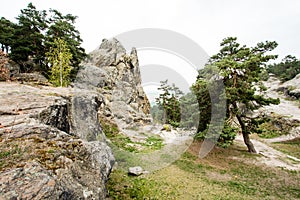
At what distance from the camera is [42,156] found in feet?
14.6

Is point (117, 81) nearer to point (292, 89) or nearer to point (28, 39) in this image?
point (28, 39)

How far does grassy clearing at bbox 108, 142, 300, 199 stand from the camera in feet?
28.7

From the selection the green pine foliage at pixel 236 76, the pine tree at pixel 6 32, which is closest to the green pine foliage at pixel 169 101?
the green pine foliage at pixel 236 76

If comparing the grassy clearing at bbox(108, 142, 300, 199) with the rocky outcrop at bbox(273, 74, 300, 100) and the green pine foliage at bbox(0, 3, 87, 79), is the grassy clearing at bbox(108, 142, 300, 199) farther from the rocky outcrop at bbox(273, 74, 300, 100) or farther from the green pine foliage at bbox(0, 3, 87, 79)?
the rocky outcrop at bbox(273, 74, 300, 100)

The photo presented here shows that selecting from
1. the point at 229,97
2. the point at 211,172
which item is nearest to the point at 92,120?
the point at 211,172

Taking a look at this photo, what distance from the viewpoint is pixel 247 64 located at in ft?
51.4

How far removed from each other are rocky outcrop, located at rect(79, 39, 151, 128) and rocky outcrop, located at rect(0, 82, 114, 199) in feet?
64.4

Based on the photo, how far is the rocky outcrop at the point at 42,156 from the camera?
3.54 m

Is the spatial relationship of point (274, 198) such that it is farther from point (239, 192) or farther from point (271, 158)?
point (271, 158)

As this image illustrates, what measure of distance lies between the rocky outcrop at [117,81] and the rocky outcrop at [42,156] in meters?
19.6

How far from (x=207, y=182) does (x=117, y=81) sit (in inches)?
1350

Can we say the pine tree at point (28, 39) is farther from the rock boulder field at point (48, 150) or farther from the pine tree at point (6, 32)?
the rock boulder field at point (48, 150)

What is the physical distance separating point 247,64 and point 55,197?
55.2 feet

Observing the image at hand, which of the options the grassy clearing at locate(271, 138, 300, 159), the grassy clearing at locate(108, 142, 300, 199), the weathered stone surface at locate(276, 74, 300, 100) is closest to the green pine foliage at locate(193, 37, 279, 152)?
the grassy clearing at locate(108, 142, 300, 199)
